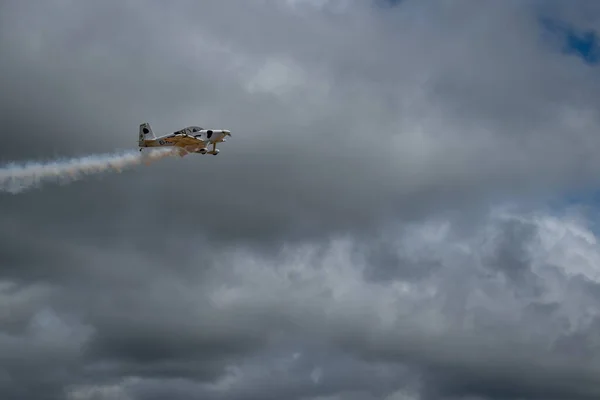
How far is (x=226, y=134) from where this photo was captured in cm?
9850

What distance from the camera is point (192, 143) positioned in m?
95.2

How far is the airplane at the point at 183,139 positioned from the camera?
9481 cm

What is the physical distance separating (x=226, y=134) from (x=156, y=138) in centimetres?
1131

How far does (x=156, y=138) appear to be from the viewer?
95938 mm

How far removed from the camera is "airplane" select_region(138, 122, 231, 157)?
311 feet

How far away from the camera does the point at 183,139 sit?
94.9m

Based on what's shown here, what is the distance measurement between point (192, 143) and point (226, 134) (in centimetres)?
629

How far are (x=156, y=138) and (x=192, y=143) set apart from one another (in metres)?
6.05
